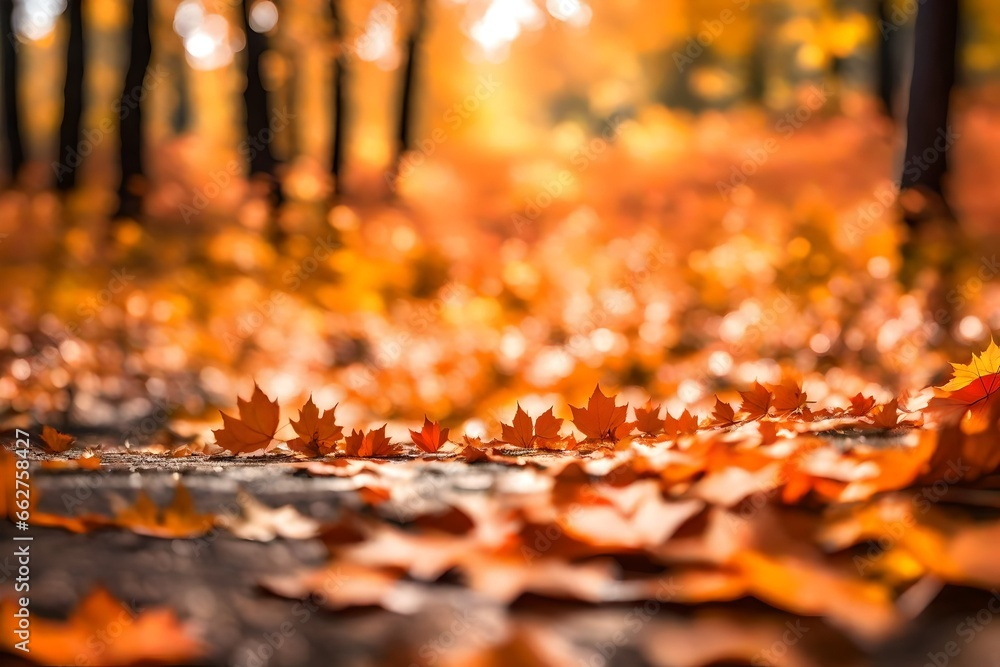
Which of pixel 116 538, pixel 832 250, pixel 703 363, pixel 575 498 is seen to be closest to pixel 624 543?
pixel 575 498

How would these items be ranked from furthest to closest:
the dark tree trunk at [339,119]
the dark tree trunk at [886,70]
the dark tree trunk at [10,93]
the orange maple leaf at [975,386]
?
the dark tree trunk at [339,119], the dark tree trunk at [886,70], the dark tree trunk at [10,93], the orange maple leaf at [975,386]

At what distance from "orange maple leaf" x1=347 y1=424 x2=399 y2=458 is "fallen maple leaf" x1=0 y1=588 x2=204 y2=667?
904 mm

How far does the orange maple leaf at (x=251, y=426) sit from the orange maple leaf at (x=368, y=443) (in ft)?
0.63

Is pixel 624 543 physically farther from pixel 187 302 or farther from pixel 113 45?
pixel 113 45

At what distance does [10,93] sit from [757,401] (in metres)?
14.1

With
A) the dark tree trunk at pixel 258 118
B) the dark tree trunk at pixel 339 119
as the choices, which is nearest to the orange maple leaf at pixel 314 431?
the dark tree trunk at pixel 258 118

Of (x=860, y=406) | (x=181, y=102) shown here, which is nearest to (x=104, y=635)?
(x=860, y=406)

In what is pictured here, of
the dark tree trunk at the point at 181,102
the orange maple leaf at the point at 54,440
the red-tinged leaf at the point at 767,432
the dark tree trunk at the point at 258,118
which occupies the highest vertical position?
the dark tree trunk at the point at 181,102

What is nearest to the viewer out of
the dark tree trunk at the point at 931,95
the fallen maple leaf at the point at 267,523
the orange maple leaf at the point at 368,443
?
the fallen maple leaf at the point at 267,523

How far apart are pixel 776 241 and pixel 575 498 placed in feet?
24.0

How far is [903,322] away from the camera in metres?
5.51

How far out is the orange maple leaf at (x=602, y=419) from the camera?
2043mm

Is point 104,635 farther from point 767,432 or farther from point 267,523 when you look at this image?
point 767,432

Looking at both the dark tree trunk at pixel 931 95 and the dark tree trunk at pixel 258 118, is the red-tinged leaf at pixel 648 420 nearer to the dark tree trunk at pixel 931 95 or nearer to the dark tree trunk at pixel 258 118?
the dark tree trunk at pixel 931 95
